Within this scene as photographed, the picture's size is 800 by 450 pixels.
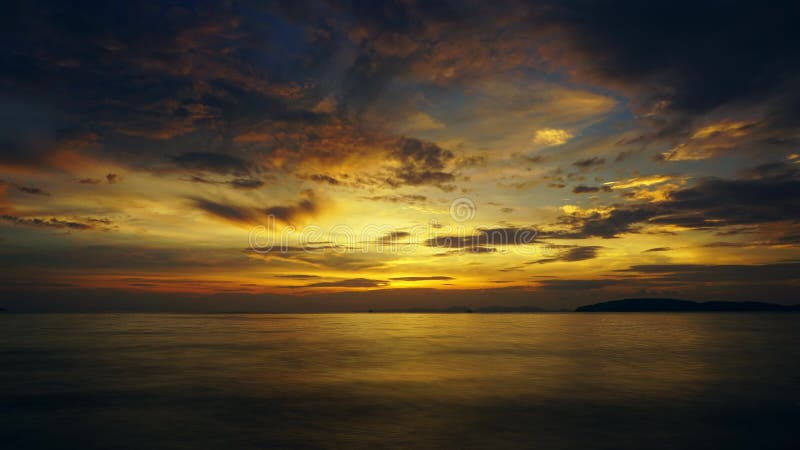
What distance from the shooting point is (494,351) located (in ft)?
126

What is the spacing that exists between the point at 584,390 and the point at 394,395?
8612mm

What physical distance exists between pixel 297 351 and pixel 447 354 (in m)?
12.0

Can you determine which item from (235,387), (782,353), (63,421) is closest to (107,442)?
(63,421)

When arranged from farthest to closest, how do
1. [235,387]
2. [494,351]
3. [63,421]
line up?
1. [494,351]
2. [235,387]
3. [63,421]

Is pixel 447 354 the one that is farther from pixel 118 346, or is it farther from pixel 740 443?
pixel 118 346

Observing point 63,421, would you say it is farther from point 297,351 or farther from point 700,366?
point 700,366

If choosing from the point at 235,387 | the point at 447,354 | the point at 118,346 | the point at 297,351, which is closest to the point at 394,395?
the point at 235,387

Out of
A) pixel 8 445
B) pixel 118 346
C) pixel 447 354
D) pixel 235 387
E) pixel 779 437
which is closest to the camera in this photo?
pixel 8 445

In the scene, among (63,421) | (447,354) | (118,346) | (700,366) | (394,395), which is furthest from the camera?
(118,346)

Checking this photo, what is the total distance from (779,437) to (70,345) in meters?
50.7

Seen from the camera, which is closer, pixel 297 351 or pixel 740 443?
pixel 740 443

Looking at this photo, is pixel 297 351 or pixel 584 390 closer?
pixel 584 390

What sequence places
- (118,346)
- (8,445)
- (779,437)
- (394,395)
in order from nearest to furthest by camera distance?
(8,445) < (779,437) < (394,395) < (118,346)

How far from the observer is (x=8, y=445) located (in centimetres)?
1334
